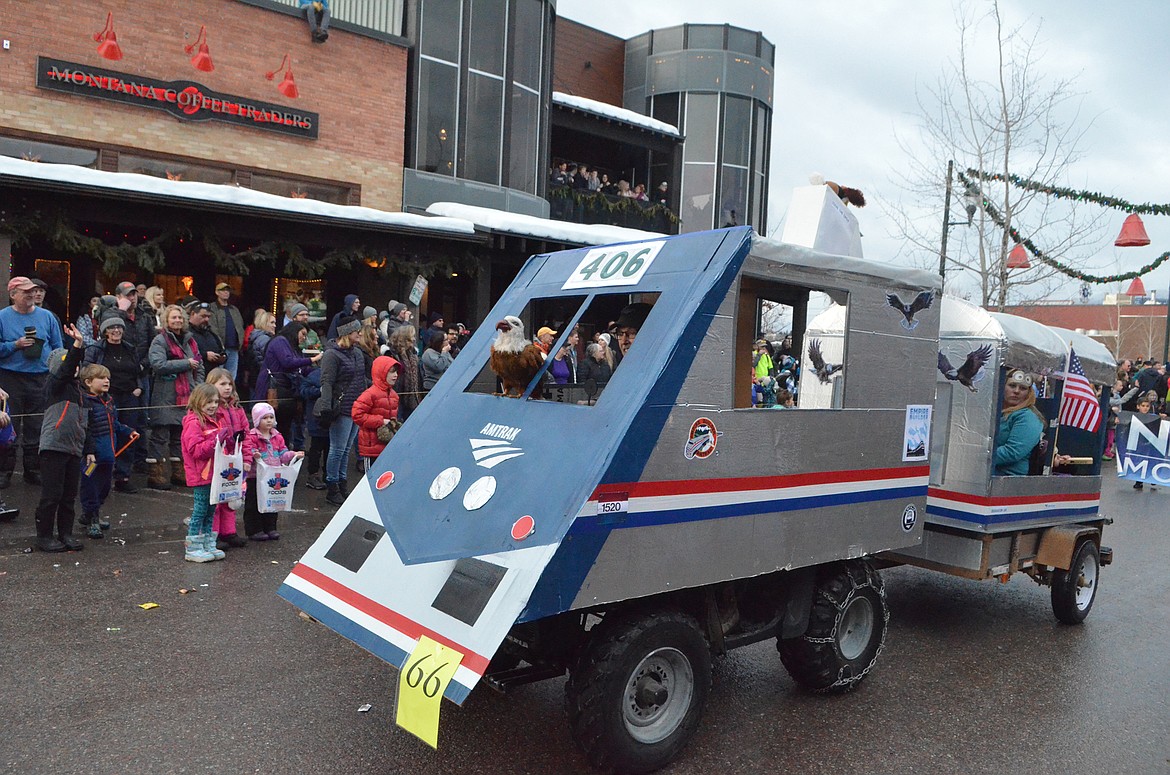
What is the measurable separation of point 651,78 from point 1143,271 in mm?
17317

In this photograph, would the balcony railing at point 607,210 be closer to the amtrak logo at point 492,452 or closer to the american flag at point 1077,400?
the american flag at point 1077,400

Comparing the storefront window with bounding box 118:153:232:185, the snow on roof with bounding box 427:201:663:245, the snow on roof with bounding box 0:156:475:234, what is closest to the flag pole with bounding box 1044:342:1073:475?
the snow on roof with bounding box 427:201:663:245

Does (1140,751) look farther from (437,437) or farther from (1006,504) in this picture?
(437,437)

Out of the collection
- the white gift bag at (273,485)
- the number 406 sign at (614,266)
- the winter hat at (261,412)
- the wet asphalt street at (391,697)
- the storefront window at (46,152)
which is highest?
the storefront window at (46,152)

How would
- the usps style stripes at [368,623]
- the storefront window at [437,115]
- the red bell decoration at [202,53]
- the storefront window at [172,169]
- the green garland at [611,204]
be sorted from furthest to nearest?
the green garland at [611,204], the storefront window at [437,115], the red bell decoration at [202,53], the storefront window at [172,169], the usps style stripes at [368,623]

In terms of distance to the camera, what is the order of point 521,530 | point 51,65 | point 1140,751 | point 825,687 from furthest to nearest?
point 51,65 < point 825,687 < point 1140,751 < point 521,530

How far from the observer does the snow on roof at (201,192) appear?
10.9 meters

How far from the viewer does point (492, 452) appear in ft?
14.1

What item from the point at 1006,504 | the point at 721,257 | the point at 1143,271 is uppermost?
the point at 1143,271

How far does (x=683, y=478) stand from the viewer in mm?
4062

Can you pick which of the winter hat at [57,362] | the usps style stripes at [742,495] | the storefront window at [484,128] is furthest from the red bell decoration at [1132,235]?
the winter hat at [57,362]

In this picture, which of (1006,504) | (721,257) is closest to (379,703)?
(721,257)

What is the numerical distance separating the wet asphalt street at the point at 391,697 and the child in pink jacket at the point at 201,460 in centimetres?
18

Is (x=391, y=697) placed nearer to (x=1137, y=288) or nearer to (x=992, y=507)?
(x=992, y=507)
